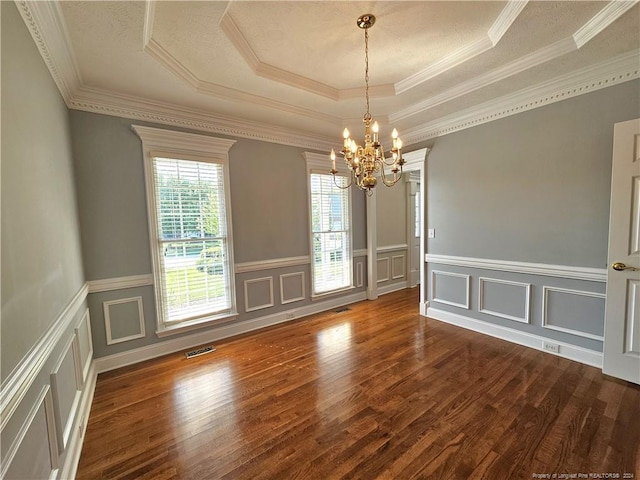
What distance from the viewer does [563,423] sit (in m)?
1.91

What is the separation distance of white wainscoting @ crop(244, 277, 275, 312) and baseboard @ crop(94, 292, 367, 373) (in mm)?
175

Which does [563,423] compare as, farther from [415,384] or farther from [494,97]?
[494,97]

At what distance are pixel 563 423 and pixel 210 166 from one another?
3955mm

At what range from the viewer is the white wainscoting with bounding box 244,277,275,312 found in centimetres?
366

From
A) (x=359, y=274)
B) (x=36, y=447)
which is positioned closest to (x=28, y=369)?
(x=36, y=447)

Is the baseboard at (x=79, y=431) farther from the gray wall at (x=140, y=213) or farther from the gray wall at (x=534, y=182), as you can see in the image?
the gray wall at (x=534, y=182)

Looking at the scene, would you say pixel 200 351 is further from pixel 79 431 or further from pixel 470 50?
pixel 470 50

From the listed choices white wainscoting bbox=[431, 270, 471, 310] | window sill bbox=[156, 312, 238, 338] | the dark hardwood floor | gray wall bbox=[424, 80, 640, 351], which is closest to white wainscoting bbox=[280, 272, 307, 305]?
window sill bbox=[156, 312, 238, 338]

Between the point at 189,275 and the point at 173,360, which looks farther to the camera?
the point at 189,275

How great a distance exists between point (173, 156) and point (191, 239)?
94 centimetres

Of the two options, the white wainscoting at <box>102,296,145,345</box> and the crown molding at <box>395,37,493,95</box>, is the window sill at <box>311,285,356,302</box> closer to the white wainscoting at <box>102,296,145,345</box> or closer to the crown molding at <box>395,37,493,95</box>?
the white wainscoting at <box>102,296,145,345</box>

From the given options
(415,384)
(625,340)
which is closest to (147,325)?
(415,384)

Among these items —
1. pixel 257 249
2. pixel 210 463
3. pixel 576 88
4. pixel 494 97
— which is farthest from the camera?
pixel 257 249

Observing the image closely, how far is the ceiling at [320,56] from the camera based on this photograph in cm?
187
